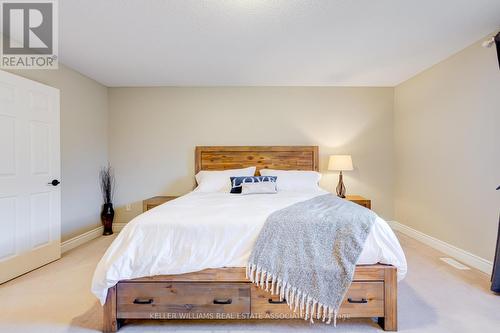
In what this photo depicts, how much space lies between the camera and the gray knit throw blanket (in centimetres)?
167

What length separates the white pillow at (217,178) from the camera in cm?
362

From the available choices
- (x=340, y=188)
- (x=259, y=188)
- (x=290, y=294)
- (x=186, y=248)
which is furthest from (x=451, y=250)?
(x=186, y=248)

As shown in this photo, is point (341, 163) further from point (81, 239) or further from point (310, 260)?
point (81, 239)

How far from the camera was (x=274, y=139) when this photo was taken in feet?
14.0

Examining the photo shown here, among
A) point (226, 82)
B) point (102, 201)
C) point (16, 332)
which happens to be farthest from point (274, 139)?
point (16, 332)

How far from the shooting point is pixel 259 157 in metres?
4.17

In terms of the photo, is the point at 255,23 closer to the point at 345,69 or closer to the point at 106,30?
the point at 106,30

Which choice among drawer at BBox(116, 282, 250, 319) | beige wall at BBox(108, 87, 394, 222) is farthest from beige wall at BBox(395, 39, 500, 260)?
drawer at BBox(116, 282, 250, 319)

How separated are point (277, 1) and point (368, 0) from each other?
716 mm

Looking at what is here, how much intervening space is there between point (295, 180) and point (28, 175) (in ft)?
10.2

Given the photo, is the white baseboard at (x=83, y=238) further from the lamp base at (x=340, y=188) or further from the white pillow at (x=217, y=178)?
the lamp base at (x=340, y=188)

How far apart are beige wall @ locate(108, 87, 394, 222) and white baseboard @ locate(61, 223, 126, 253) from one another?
23 centimetres

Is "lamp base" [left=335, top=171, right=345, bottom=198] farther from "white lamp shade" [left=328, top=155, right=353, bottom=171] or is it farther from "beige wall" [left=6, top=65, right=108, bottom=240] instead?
"beige wall" [left=6, top=65, right=108, bottom=240]

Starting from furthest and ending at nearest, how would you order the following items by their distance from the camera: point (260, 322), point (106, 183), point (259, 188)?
point (106, 183), point (259, 188), point (260, 322)
